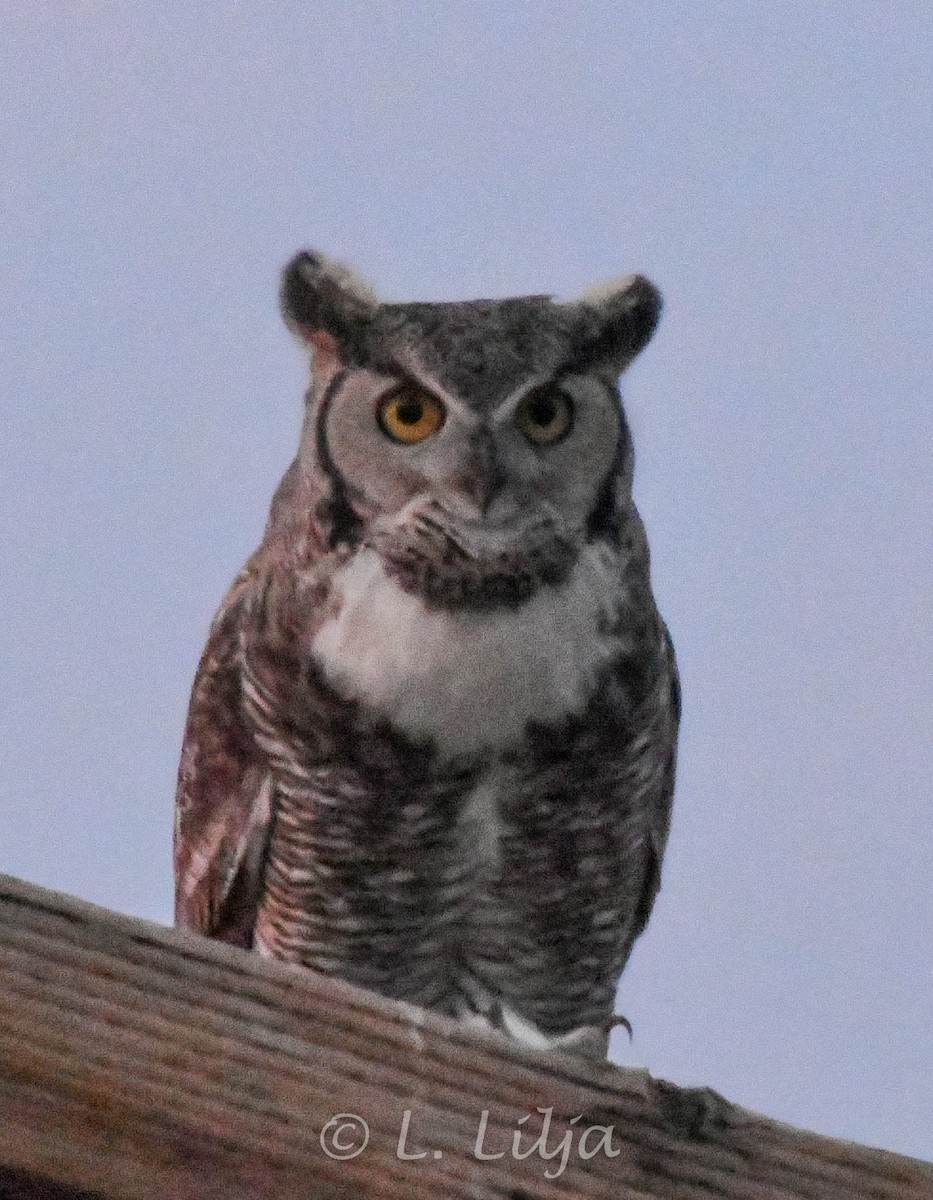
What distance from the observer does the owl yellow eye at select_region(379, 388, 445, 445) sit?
2.48 meters

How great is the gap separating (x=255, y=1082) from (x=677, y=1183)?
0.26 metres

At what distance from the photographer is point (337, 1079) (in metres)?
1.22

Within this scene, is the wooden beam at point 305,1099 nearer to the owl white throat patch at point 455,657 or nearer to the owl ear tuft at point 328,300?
the owl white throat patch at point 455,657

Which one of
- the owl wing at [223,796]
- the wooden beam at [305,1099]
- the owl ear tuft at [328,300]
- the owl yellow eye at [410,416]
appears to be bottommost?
the wooden beam at [305,1099]

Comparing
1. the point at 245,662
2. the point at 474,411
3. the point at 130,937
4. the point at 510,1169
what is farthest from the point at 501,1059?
the point at 245,662

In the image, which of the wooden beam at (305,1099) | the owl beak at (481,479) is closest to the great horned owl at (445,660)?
the owl beak at (481,479)

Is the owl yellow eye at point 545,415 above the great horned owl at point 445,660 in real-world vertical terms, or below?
above

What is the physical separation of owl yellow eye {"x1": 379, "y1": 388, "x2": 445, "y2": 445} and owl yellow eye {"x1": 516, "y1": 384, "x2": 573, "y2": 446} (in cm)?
10

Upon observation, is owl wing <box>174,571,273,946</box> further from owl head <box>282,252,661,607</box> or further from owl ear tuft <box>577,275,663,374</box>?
owl ear tuft <box>577,275,663,374</box>

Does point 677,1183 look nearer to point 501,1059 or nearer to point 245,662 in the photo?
point 501,1059

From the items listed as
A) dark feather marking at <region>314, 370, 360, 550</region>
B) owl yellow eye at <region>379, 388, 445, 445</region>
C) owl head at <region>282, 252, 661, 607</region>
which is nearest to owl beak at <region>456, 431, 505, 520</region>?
owl head at <region>282, 252, 661, 607</region>

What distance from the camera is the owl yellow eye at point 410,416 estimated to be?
2482 mm

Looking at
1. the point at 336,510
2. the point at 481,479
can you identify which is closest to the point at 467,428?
the point at 481,479

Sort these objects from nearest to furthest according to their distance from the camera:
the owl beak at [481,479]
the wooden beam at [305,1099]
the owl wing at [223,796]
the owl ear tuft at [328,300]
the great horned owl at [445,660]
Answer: the wooden beam at [305,1099] → the owl beak at [481,479] → the great horned owl at [445,660] → the owl ear tuft at [328,300] → the owl wing at [223,796]
